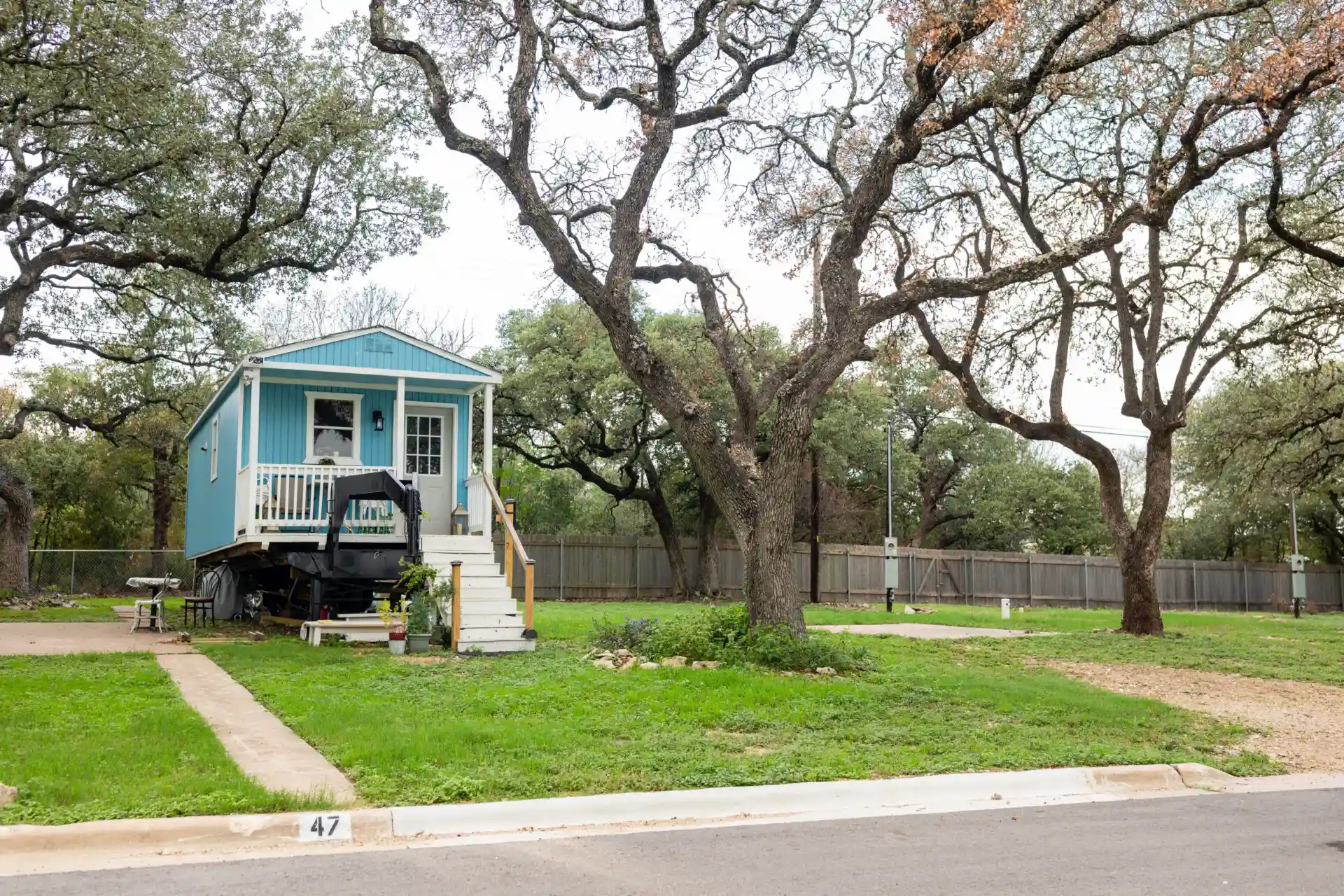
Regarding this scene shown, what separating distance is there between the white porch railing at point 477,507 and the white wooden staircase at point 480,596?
17.4 inches

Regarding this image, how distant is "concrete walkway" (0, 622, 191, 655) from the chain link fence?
12.4 m

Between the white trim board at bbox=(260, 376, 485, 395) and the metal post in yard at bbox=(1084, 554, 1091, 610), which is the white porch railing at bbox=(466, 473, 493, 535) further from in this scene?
the metal post in yard at bbox=(1084, 554, 1091, 610)

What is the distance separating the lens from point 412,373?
55.5ft

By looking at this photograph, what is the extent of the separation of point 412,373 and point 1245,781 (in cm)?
1279

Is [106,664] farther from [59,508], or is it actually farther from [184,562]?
[59,508]

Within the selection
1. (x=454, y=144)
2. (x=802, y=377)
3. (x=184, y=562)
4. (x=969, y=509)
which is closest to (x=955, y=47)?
(x=802, y=377)

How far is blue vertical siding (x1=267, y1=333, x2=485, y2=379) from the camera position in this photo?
54.4 feet

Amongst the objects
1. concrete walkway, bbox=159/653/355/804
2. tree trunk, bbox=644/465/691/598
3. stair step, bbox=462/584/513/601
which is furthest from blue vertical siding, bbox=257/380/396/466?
tree trunk, bbox=644/465/691/598

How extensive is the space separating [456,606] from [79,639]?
560 centimetres

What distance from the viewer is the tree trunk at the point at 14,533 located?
24172 mm

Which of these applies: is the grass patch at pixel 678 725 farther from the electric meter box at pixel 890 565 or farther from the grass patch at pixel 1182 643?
the electric meter box at pixel 890 565

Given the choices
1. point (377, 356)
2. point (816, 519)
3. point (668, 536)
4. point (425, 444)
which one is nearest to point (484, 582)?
point (425, 444)

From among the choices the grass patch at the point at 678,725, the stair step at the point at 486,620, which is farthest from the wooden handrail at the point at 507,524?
the grass patch at the point at 678,725

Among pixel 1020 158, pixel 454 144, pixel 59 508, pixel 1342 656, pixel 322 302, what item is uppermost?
pixel 322 302
